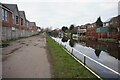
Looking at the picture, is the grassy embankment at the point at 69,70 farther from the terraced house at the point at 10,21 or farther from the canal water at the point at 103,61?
the terraced house at the point at 10,21

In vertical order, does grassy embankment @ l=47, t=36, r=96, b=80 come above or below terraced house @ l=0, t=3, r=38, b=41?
below

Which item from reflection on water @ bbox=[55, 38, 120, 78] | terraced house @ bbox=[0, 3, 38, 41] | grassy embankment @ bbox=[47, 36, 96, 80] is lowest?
reflection on water @ bbox=[55, 38, 120, 78]

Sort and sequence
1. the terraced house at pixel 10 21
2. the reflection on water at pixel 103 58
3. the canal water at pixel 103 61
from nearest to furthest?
the canal water at pixel 103 61, the reflection on water at pixel 103 58, the terraced house at pixel 10 21

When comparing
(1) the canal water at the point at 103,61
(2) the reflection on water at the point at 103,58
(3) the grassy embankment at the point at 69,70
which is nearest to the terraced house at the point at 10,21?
(2) the reflection on water at the point at 103,58

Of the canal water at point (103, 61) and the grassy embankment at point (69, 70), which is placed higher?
the grassy embankment at point (69, 70)

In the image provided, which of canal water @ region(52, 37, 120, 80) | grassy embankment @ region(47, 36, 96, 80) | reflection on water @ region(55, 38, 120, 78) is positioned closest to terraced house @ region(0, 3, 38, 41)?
reflection on water @ region(55, 38, 120, 78)

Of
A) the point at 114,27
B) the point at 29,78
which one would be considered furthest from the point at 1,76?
the point at 114,27

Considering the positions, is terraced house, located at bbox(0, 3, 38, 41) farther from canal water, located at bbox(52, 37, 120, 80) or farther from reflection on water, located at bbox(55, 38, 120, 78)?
canal water, located at bbox(52, 37, 120, 80)

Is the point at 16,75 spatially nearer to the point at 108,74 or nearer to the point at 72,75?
the point at 72,75

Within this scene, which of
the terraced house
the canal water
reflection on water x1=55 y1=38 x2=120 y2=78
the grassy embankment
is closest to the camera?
the grassy embankment

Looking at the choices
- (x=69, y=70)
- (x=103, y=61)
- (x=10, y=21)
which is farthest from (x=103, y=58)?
(x=10, y=21)

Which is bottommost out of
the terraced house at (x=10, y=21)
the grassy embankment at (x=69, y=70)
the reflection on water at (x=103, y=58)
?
the reflection on water at (x=103, y=58)

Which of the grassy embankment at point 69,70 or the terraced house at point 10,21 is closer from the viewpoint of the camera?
the grassy embankment at point 69,70

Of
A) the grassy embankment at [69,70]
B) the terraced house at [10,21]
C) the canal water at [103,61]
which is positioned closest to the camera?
the grassy embankment at [69,70]
